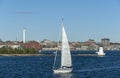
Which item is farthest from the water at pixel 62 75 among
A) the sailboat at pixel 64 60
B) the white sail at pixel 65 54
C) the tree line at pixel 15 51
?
the tree line at pixel 15 51

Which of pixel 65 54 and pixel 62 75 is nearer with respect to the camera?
pixel 62 75

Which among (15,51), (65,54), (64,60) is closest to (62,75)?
(64,60)

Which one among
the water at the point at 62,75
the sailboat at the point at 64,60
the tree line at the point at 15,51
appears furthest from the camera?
the tree line at the point at 15,51

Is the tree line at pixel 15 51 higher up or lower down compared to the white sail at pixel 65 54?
higher up

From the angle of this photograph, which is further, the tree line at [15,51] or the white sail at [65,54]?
the tree line at [15,51]

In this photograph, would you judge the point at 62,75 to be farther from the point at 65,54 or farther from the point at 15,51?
the point at 15,51

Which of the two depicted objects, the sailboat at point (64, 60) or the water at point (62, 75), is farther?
the sailboat at point (64, 60)

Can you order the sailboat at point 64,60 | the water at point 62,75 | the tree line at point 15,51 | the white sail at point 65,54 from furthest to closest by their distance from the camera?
the tree line at point 15,51 < the white sail at point 65,54 < the sailboat at point 64,60 < the water at point 62,75

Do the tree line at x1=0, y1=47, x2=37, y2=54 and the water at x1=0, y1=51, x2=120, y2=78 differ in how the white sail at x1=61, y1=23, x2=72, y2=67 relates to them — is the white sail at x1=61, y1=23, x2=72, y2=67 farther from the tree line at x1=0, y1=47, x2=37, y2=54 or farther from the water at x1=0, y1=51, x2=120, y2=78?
the tree line at x1=0, y1=47, x2=37, y2=54

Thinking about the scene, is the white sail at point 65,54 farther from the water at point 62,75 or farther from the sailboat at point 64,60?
the water at point 62,75

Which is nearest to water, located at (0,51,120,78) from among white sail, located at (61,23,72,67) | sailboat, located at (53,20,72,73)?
sailboat, located at (53,20,72,73)

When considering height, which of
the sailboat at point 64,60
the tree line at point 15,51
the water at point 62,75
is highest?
the tree line at point 15,51

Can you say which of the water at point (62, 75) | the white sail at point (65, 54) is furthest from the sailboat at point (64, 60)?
the water at point (62, 75)

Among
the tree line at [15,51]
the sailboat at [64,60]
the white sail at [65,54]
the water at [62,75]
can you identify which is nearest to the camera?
the water at [62,75]
